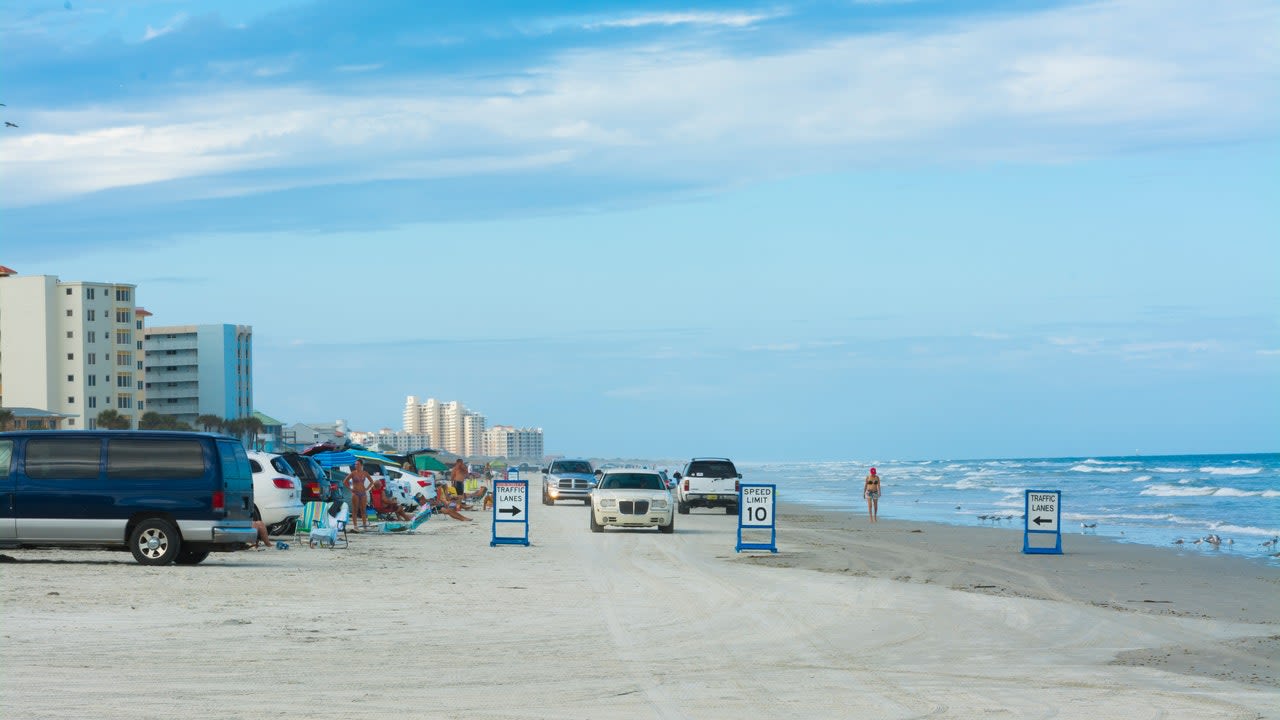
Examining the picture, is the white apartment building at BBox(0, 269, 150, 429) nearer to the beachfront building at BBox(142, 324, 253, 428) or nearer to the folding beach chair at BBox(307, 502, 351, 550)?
the beachfront building at BBox(142, 324, 253, 428)

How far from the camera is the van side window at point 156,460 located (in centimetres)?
1959

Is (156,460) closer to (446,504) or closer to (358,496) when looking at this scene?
(358,496)

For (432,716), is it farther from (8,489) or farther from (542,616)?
(8,489)

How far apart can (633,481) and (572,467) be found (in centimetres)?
2133

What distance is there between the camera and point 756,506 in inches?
995

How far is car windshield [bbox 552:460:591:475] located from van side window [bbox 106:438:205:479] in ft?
110


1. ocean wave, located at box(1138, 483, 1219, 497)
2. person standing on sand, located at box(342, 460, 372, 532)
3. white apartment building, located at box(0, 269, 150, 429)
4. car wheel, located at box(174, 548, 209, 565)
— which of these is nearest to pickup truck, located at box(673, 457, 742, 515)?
person standing on sand, located at box(342, 460, 372, 532)

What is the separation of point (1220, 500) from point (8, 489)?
50.2 meters

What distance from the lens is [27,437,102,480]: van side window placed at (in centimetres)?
1944

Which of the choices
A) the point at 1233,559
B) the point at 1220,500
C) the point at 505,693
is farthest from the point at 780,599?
the point at 1220,500

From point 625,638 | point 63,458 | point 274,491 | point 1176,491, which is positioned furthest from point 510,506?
point 1176,491

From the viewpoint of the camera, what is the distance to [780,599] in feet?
55.6

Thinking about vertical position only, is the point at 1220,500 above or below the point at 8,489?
below

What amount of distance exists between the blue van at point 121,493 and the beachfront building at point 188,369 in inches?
6895
